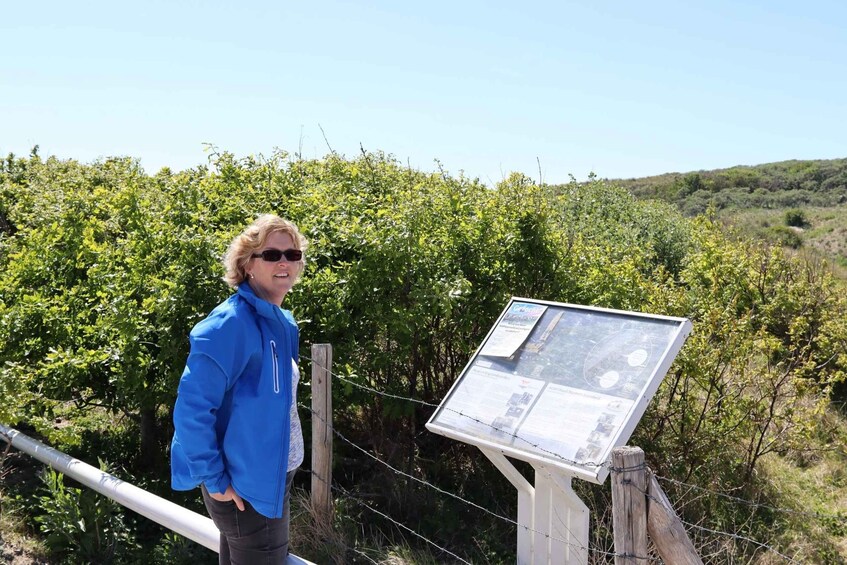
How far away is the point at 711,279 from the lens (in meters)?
9.42

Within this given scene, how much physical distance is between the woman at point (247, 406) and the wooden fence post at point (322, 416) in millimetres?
1414

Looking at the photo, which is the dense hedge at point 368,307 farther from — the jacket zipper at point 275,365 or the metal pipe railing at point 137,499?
the jacket zipper at point 275,365

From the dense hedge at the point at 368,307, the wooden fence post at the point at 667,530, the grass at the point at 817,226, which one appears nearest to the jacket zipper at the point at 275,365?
the wooden fence post at the point at 667,530

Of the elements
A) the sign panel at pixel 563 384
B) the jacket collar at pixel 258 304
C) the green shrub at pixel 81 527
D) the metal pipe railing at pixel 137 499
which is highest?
the jacket collar at pixel 258 304

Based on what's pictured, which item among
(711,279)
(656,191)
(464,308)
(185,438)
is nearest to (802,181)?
(656,191)

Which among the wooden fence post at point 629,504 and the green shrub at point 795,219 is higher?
the green shrub at point 795,219

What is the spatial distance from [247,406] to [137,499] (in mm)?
1856

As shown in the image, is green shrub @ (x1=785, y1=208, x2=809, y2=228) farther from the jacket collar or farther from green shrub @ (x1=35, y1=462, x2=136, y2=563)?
the jacket collar

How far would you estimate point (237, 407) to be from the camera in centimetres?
286

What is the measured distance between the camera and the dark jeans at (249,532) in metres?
2.96

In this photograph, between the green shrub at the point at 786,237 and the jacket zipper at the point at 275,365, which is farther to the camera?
the green shrub at the point at 786,237

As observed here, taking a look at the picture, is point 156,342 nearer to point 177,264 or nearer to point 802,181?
point 177,264

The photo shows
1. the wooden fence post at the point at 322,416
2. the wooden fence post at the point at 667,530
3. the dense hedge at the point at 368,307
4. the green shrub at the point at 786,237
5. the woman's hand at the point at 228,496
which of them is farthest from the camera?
the green shrub at the point at 786,237

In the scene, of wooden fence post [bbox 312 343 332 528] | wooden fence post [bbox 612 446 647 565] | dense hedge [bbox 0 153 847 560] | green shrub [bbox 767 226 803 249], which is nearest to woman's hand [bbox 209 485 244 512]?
wooden fence post [bbox 612 446 647 565]
